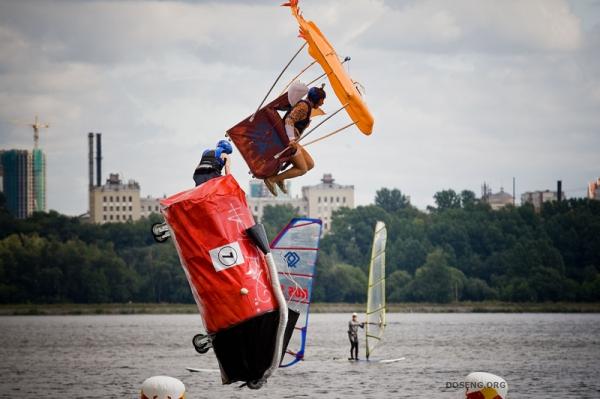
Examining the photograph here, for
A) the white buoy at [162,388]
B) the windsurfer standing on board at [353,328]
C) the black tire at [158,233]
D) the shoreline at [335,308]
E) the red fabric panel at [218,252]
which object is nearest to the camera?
the red fabric panel at [218,252]

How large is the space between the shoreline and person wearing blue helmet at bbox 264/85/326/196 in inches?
6394

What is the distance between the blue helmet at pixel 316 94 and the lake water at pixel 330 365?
36378 millimetres

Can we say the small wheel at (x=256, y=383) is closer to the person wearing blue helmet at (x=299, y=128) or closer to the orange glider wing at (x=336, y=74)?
the person wearing blue helmet at (x=299, y=128)

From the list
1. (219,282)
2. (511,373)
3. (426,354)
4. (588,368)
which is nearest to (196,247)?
(219,282)

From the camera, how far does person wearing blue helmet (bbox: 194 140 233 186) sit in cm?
1146

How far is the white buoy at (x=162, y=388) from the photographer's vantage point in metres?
11.6

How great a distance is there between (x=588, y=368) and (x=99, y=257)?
398 ft

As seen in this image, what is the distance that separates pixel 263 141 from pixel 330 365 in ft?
183

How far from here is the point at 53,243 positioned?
591ft

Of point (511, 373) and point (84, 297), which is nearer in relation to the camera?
point (511, 373)

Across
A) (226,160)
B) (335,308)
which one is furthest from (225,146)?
(335,308)

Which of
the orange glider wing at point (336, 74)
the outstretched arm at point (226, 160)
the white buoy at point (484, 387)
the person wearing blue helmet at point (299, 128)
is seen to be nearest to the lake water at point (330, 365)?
the white buoy at point (484, 387)

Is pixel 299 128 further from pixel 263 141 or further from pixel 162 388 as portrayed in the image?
pixel 162 388

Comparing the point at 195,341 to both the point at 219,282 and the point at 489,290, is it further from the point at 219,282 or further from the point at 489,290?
the point at 489,290
